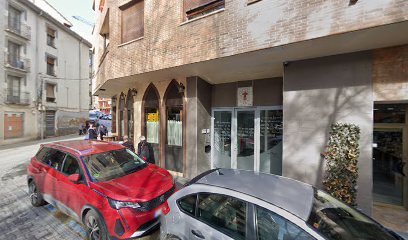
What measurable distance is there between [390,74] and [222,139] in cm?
478

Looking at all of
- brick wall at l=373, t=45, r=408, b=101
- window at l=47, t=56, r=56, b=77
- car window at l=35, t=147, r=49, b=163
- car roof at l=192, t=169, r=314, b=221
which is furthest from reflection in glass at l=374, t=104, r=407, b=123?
window at l=47, t=56, r=56, b=77

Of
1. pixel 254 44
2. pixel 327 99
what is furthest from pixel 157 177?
pixel 327 99

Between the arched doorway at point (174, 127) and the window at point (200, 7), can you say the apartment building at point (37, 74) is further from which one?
the window at point (200, 7)

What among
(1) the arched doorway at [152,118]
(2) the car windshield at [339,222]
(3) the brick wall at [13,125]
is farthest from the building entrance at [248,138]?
(3) the brick wall at [13,125]

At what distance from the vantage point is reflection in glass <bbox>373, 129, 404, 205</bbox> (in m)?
5.02

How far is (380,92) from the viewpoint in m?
4.16

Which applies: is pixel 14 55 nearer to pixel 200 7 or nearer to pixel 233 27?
pixel 200 7

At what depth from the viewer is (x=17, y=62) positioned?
57.4 ft

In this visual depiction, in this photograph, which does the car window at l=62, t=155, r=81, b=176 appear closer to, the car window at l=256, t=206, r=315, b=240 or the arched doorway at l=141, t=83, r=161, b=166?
the car window at l=256, t=206, r=315, b=240

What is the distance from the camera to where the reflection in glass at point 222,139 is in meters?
7.16

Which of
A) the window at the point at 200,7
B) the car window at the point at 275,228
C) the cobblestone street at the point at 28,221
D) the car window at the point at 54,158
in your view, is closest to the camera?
the car window at the point at 275,228

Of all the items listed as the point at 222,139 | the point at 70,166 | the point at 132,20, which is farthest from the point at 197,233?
the point at 132,20

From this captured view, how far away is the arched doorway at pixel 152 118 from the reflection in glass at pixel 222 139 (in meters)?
2.33

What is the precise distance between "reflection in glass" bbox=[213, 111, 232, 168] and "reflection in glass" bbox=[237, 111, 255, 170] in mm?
380
